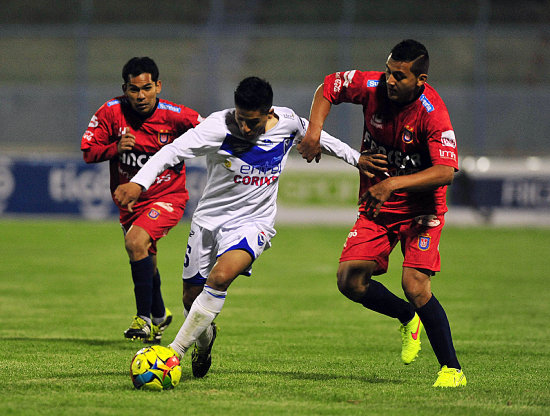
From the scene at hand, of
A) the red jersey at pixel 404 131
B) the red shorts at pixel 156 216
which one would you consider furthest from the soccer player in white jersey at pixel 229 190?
the red shorts at pixel 156 216

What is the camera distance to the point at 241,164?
6.02m

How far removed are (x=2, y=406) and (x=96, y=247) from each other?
36.3ft

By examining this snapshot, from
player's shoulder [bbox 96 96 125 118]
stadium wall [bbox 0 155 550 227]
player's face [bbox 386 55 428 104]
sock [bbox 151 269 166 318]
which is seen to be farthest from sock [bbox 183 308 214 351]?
stadium wall [bbox 0 155 550 227]

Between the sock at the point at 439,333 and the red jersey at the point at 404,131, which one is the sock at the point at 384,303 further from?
the red jersey at the point at 404,131

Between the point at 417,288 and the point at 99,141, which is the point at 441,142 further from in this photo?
the point at 99,141

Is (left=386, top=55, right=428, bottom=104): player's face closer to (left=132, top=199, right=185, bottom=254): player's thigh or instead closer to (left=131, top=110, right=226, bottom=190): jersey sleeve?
(left=131, top=110, right=226, bottom=190): jersey sleeve

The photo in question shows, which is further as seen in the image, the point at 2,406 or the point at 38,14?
the point at 38,14

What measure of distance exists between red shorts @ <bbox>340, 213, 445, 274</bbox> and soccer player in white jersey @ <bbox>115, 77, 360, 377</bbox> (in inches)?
18.5

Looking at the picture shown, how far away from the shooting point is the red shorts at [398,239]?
19.6 feet

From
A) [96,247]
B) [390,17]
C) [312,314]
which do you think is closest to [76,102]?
[96,247]

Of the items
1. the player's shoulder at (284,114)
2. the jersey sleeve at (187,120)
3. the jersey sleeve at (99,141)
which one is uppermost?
the player's shoulder at (284,114)

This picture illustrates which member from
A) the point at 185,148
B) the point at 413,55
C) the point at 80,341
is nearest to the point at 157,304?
the point at 80,341

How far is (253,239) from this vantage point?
5.95m

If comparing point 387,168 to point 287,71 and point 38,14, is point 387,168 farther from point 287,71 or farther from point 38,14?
point 38,14
